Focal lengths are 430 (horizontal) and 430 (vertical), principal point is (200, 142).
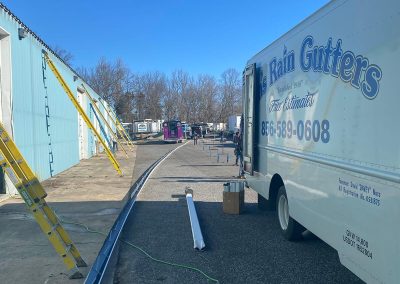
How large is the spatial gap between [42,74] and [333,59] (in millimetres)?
13153

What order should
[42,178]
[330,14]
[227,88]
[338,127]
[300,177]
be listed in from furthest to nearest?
[227,88], [42,178], [300,177], [330,14], [338,127]

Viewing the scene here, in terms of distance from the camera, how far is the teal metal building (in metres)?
11.7

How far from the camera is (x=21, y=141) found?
12.5 metres

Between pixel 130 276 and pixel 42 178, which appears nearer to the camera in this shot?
pixel 130 276

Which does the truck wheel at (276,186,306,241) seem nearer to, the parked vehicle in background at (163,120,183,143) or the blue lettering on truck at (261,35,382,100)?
the blue lettering on truck at (261,35,382,100)

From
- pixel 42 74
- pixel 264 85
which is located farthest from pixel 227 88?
pixel 264 85

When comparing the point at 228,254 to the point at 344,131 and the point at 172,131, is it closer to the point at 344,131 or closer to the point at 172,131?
the point at 344,131

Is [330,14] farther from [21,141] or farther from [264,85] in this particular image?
[21,141]

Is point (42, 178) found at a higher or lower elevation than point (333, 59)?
lower

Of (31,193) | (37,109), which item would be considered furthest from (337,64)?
(37,109)

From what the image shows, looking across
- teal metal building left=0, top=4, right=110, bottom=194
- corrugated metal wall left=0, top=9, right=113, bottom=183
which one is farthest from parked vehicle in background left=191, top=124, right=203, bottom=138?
corrugated metal wall left=0, top=9, right=113, bottom=183

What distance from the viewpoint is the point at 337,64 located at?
466 centimetres

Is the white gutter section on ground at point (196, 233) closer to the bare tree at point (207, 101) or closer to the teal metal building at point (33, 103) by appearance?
the teal metal building at point (33, 103)

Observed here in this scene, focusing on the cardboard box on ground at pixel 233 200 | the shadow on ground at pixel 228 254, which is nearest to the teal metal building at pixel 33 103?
the shadow on ground at pixel 228 254
